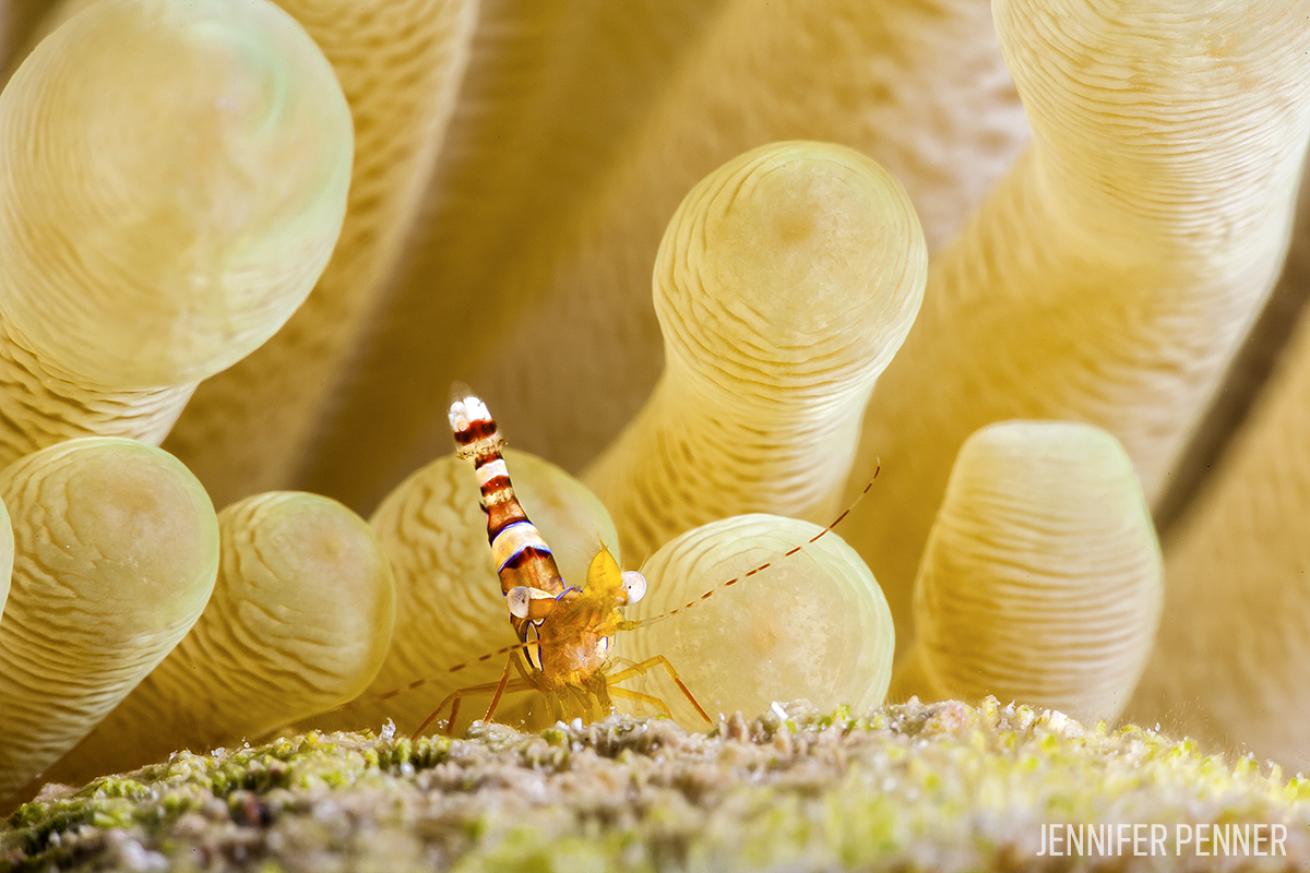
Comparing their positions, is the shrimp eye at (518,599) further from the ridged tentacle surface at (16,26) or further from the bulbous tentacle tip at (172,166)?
the ridged tentacle surface at (16,26)

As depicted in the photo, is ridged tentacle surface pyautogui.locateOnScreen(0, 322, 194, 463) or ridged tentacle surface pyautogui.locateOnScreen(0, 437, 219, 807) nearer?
ridged tentacle surface pyautogui.locateOnScreen(0, 437, 219, 807)

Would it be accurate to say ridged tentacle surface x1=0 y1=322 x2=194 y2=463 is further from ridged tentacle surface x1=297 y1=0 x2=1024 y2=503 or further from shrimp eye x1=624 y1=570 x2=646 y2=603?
ridged tentacle surface x1=297 y1=0 x2=1024 y2=503

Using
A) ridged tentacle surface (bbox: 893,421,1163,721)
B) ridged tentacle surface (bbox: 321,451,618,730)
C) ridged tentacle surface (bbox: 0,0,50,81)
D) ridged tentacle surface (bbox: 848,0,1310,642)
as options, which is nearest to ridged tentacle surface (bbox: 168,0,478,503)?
ridged tentacle surface (bbox: 321,451,618,730)

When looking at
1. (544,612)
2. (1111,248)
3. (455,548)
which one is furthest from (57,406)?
(1111,248)

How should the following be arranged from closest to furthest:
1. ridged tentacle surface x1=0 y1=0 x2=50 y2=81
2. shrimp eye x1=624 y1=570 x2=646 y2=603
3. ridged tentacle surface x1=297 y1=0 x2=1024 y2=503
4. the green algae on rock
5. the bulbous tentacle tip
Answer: the green algae on rock, the bulbous tentacle tip, shrimp eye x1=624 y1=570 x2=646 y2=603, ridged tentacle surface x1=0 y1=0 x2=50 y2=81, ridged tentacle surface x1=297 y1=0 x2=1024 y2=503

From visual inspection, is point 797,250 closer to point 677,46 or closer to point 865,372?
point 865,372
